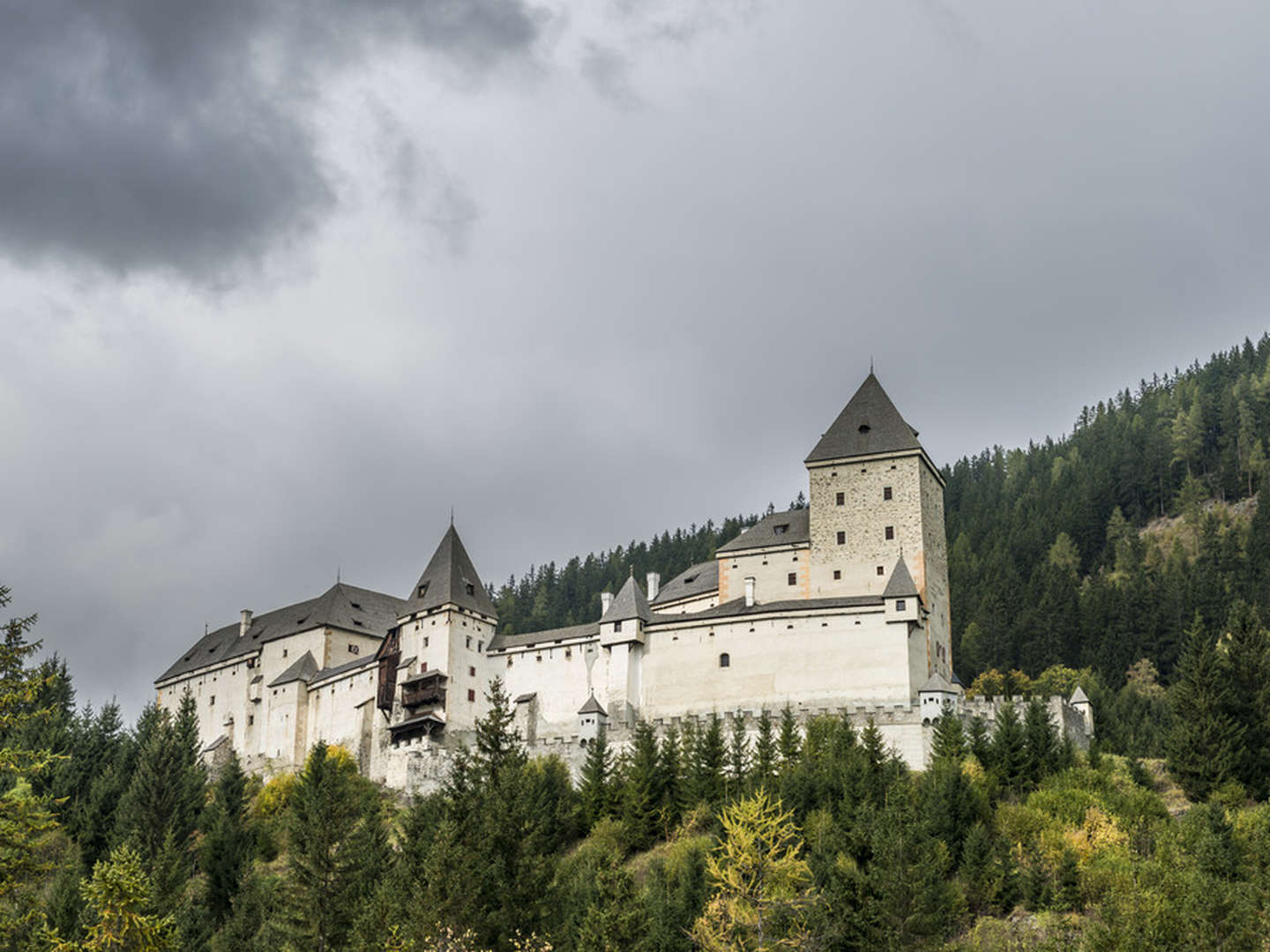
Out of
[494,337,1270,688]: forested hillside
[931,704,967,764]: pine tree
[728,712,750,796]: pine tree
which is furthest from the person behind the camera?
[494,337,1270,688]: forested hillside

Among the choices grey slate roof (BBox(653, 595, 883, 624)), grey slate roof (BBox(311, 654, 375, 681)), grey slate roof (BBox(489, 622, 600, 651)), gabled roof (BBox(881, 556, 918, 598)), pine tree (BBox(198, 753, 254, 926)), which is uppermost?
gabled roof (BBox(881, 556, 918, 598))

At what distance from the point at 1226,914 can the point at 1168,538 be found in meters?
87.3

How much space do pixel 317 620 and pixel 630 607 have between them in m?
22.8

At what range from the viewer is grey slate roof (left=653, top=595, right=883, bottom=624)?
58.2m

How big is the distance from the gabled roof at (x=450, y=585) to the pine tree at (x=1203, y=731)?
31.0 metres

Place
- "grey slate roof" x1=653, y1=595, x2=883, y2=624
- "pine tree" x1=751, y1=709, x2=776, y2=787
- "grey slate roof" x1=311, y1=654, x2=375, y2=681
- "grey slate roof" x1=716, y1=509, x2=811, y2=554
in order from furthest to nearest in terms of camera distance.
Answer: "grey slate roof" x1=311, y1=654, x2=375, y2=681
"grey slate roof" x1=716, y1=509, x2=811, y2=554
"grey slate roof" x1=653, y1=595, x2=883, y2=624
"pine tree" x1=751, y1=709, x2=776, y2=787

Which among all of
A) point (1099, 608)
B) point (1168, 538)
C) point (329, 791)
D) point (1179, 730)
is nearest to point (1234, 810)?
point (1179, 730)

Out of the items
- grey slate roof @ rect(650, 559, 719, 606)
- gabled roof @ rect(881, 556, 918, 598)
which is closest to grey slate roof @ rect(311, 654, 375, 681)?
grey slate roof @ rect(650, 559, 719, 606)

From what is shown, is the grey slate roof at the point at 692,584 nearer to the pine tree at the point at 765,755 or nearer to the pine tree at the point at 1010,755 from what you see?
the pine tree at the point at 765,755

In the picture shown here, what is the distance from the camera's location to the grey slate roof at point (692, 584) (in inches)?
2591

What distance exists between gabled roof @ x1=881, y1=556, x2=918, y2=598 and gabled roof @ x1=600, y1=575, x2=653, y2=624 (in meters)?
10.0

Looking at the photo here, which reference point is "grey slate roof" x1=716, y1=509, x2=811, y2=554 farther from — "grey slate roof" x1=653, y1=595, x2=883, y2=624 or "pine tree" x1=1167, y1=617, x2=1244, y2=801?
"pine tree" x1=1167, y1=617, x2=1244, y2=801

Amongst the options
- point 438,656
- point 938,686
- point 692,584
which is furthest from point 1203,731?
point 438,656

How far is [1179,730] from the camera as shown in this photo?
160 ft
